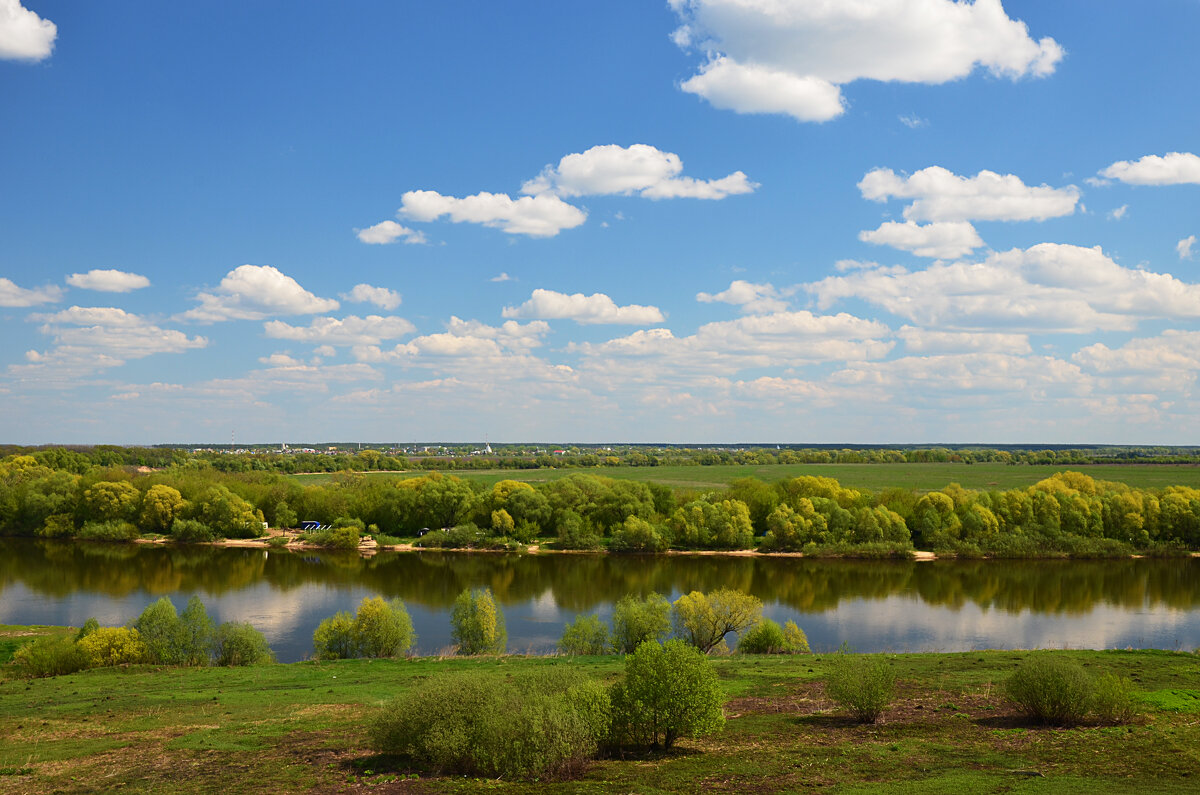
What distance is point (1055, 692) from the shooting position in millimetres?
17875

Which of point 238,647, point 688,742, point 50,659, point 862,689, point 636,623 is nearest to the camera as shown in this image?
point 688,742

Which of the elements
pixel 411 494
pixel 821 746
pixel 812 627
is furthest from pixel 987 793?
pixel 411 494

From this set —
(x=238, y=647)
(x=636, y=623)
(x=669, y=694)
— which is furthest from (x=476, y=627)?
(x=669, y=694)

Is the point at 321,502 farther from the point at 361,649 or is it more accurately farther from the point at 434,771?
the point at 434,771

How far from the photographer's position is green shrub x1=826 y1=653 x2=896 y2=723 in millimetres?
18719

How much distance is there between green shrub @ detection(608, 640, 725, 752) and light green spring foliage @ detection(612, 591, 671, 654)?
1577cm

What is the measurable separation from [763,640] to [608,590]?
21227 millimetres

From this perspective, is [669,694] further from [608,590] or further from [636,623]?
[608,590]

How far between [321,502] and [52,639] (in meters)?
56.4

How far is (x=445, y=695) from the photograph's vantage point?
1555 cm

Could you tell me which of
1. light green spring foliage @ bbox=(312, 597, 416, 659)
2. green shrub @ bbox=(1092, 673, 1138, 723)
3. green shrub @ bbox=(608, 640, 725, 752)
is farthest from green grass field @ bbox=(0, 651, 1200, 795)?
light green spring foliage @ bbox=(312, 597, 416, 659)

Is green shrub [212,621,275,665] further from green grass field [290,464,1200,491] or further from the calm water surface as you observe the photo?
green grass field [290,464,1200,491]

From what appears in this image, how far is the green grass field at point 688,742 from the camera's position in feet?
46.6

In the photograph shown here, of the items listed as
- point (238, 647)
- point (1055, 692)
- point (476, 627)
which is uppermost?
point (1055, 692)
